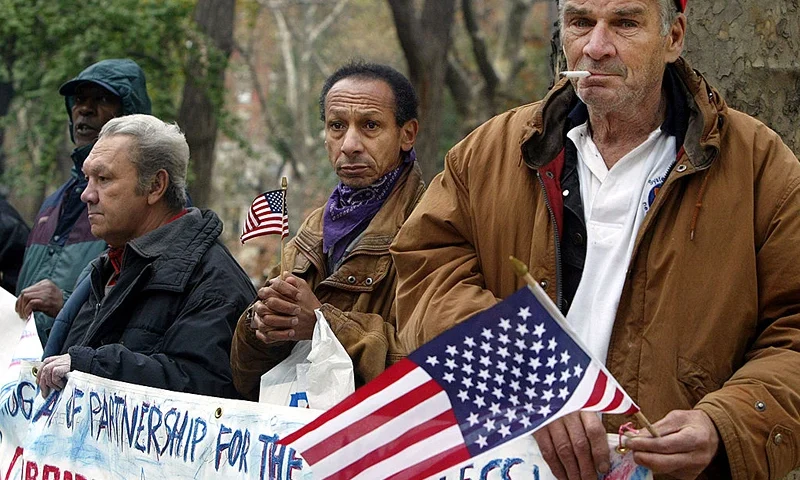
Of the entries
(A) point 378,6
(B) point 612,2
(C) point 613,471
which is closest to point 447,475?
(C) point 613,471

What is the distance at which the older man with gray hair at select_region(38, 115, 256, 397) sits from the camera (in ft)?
14.4

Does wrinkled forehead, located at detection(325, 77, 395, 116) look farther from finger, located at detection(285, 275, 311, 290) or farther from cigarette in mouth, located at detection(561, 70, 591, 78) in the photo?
cigarette in mouth, located at detection(561, 70, 591, 78)

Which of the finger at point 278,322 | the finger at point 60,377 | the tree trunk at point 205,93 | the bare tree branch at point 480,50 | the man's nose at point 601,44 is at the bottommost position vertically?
the finger at point 60,377

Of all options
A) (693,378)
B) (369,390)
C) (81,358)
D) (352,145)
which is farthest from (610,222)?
(81,358)

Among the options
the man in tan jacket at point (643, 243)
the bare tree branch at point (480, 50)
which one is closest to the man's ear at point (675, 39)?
the man in tan jacket at point (643, 243)

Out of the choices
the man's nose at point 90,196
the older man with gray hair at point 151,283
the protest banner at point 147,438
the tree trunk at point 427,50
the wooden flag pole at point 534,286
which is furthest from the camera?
the tree trunk at point 427,50

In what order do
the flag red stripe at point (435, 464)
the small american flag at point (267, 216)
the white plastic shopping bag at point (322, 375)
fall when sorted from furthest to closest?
the small american flag at point (267, 216), the white plastic shopping bag at point (322, 375), the flag red stripe at point (435, 464)

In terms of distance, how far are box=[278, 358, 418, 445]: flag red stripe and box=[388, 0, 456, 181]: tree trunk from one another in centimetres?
885

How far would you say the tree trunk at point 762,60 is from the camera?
4.50 metres

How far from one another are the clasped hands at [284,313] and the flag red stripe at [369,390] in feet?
3.31

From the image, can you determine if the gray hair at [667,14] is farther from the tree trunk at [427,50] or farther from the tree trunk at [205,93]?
the tree trunk at [427,50]

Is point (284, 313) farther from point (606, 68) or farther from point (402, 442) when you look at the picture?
point (606, 68)

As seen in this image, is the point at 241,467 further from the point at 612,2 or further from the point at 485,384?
the point at 612,2

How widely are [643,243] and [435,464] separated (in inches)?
31.9
